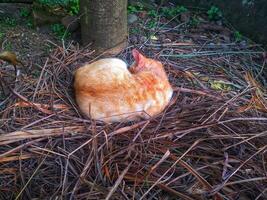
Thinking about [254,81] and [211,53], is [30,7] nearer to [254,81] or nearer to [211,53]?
[211,53]

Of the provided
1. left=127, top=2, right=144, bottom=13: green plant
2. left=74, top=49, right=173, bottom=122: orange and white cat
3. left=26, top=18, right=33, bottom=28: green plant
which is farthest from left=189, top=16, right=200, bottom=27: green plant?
left=26, top=18, right=33, bottom=28: green plant

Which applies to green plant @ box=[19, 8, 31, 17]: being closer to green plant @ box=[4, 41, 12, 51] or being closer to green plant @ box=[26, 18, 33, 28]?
green plant @ box=[26, 18, 33, 28]

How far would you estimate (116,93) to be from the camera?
230 centimetres

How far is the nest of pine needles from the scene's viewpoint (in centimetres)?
199

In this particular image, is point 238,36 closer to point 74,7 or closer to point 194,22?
point 194,22

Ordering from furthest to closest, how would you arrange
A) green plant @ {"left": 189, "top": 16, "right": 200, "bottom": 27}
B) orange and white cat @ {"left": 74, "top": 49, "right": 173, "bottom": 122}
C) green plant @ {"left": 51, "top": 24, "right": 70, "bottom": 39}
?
green plant @ {"left": 189, "top": 16, "right": 200, "bottom": 27}, green plant @ {"left": 51, "top": 24, "right": 70, "bottom": 39}, orange and white cat @ {"left": 74, "top": 49, "right": 173, "bottom": 122}

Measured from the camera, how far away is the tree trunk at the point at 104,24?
2916 mm

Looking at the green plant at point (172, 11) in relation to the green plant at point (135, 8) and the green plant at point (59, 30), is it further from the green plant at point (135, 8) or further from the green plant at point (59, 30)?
the green plant at point (59, 30)

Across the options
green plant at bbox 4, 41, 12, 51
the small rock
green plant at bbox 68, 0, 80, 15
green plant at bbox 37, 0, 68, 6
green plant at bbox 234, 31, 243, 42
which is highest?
green plant at bbox 37, 0, 68, 6

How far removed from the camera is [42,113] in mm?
2385

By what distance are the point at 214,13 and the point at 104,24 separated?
3.99ft

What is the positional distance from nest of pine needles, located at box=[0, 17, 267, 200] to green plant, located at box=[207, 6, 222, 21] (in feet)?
3.66

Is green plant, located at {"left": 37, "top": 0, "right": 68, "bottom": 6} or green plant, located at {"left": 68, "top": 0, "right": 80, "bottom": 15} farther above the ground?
green plant, located at {"left": 37, "top": 0, "right": 68, "bottom": 6}

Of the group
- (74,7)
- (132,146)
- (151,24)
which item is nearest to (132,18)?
(151,24)
